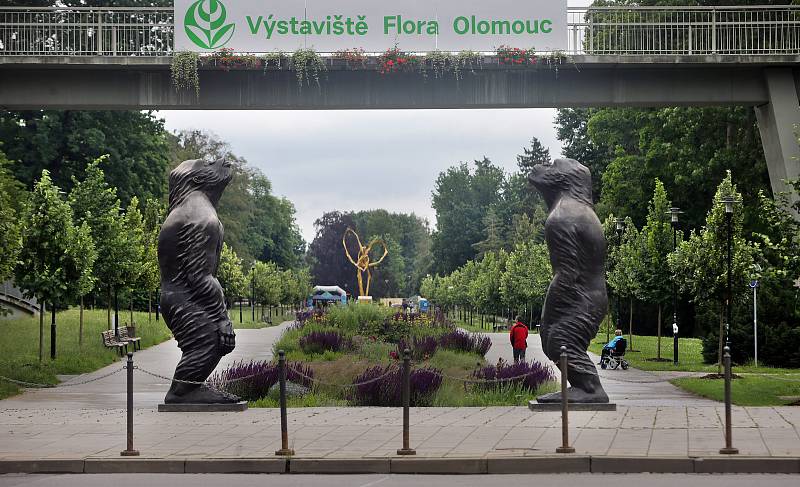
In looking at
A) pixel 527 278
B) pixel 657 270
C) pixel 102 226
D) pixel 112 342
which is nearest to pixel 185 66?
pixel 102 226

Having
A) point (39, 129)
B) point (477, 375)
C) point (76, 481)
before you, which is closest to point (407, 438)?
point (76, 481)

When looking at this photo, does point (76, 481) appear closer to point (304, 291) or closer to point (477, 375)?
point (477, 375)

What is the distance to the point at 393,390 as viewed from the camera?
20.8 metres

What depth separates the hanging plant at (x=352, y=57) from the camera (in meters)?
28.8

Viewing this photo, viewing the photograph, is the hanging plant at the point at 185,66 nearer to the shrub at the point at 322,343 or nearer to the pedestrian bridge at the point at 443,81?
the pedestrian bridge at the point at 443,81

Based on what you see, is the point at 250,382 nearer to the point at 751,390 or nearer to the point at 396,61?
the point at 751,390

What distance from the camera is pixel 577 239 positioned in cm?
1894

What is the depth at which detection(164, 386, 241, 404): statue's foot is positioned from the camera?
63.5 ft

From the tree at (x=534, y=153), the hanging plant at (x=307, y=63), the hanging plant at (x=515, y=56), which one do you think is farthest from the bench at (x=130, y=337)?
the tree at (x=534, y=153)

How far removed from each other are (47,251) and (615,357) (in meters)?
15.6

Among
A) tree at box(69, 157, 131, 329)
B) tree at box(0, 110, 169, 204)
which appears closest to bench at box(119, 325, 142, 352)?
tree at box(69, 157, 131, 329)

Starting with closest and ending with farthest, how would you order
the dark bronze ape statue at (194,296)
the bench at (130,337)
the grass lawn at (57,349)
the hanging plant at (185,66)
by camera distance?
the dark bronze ape statue at (194,296), the grass lawn at (57,349), the hanging plant at (185,66), the bench at (130,337)

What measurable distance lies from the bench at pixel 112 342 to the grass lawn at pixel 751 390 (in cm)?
1687

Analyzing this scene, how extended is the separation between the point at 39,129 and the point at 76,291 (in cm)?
2286
